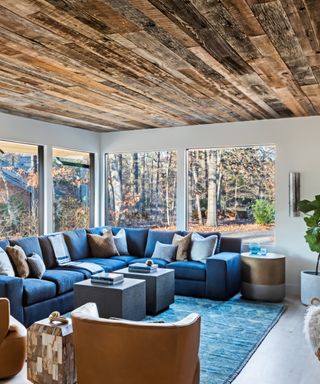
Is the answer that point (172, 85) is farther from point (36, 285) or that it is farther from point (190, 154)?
point (190, 154)

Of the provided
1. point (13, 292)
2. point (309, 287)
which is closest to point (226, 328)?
point (309, 287)

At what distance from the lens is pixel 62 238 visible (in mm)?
5898

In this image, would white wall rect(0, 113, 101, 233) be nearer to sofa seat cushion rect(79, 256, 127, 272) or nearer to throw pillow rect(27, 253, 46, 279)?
sofa seat cushion rect(79, 256, 127, 272)

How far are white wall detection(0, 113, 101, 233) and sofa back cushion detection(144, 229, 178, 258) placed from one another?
1.36 meters

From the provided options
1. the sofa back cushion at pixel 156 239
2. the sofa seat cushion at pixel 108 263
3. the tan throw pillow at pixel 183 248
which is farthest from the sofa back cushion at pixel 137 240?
the tan throw pillow at pixel 183 248

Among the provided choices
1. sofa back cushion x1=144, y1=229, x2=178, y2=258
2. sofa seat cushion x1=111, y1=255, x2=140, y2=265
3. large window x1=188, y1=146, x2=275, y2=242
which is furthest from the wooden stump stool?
large window x1=188, y1=146, x2=275, y2=242

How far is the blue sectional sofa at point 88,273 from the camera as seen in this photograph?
4.36 m

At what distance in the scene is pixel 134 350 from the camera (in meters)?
2.15

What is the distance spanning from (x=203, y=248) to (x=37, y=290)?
247 centimetres

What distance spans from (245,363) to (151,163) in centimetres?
424

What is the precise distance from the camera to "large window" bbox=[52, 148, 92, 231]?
22.0 feet

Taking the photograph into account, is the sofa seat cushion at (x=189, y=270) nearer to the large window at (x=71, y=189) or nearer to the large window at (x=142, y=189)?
the large window at (x=142, y=189)

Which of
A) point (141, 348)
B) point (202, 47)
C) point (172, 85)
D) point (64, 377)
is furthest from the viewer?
point (172, 85)

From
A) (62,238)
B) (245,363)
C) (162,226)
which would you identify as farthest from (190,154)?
(245,363)
